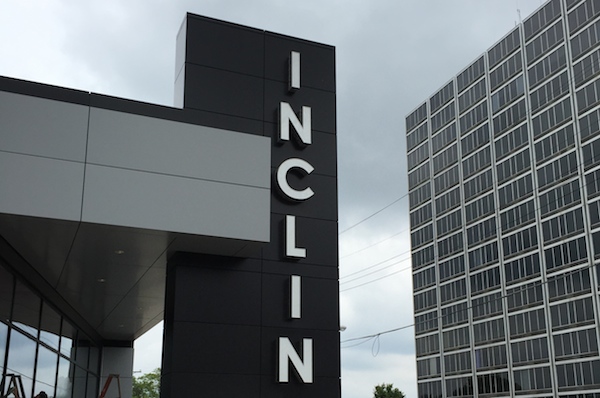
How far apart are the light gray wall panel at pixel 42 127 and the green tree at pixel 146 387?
73370 mm

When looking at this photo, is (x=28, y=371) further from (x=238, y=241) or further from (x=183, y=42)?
(x=183, y=42)

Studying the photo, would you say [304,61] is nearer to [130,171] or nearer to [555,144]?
[130,171]

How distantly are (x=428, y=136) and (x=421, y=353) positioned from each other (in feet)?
123

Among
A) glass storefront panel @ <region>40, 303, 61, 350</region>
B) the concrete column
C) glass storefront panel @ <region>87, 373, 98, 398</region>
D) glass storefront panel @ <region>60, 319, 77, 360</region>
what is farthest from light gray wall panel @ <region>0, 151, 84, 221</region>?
the concrete column

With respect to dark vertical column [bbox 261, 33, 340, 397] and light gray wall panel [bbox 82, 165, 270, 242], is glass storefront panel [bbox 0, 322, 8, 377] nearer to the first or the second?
light gray wall panel [bbox 82, 165, 270, 242]

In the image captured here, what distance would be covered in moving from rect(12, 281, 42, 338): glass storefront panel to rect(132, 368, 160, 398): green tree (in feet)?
214

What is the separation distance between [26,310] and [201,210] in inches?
298

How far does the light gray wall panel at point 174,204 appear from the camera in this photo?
14.9 meters

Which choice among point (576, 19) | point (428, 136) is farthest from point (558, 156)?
point (428, 136)

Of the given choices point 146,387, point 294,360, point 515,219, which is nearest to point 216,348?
point 294,360

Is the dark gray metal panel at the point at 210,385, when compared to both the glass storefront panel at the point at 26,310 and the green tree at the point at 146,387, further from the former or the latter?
the green tree at the point at 146,387

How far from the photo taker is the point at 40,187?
14.2 meters

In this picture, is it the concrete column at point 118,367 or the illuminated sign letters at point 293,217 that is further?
the concrete column at point 118,367

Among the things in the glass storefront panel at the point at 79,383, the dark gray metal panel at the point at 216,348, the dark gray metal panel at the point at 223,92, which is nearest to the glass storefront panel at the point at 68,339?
the glass storefront panel at the point at 79,383
